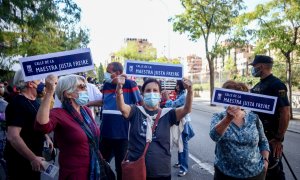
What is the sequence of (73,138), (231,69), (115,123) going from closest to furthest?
1. (73,138)
2. (115,123)
3. (231,69)

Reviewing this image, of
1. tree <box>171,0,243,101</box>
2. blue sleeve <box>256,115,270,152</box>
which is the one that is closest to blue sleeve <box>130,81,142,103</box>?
blue sleeve <box>256,115,270,152</box>

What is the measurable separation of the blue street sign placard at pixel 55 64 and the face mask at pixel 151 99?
0.66 metres

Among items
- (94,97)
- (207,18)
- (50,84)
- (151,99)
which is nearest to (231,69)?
(207,18)

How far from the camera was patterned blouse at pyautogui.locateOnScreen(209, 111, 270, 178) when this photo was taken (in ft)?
10.0

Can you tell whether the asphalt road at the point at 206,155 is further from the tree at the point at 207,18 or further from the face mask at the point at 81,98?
the tree at the point at 207,18

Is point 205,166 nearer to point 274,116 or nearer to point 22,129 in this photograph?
point 274,116

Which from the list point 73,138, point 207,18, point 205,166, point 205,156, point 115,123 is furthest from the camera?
point 207,18

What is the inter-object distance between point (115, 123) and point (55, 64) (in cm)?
170

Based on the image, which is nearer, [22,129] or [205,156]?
[22,129]

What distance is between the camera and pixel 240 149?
3.06 m

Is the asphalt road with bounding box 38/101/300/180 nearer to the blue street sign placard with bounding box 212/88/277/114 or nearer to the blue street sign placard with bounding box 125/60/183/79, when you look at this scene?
the blue street sign placard with bounding box 125/60/183/79

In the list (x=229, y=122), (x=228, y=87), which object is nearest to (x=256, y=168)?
(x=229, y=122)

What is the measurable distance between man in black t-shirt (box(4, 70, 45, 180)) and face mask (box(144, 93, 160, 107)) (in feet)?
3.71

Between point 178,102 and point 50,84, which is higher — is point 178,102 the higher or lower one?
the lower one
